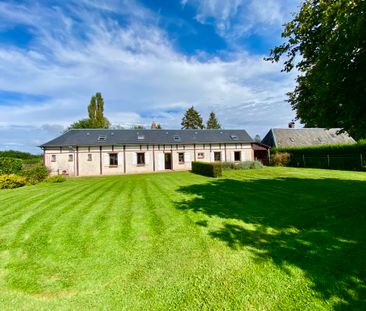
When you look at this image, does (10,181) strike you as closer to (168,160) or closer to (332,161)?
(168,160)

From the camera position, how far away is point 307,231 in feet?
17.3

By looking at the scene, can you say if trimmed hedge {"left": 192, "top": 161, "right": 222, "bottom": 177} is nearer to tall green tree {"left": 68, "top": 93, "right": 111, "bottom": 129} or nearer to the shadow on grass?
the shadow on grass

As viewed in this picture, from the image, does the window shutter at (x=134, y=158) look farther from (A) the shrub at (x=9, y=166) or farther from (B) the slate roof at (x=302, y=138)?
(B) the slate roof at (x=302, y=138)

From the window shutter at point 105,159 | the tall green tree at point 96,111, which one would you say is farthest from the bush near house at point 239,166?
the tall green tree at point 96,111

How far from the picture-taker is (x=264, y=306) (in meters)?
3.03

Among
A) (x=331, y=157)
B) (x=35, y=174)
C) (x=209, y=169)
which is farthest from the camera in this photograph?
(x=331, y=157)

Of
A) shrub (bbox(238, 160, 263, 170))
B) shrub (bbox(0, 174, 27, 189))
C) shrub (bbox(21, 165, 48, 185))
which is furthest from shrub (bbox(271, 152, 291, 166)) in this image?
Answer: shrub (bbox(0, 174, 27, 189))

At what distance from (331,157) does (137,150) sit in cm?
1951

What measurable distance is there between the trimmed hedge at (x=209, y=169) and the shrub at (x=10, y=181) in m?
13.0

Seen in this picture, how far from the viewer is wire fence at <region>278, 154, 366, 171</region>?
18909 mm

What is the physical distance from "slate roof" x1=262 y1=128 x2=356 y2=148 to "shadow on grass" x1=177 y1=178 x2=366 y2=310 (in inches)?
892

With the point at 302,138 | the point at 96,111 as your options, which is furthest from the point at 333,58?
the point at 96,111

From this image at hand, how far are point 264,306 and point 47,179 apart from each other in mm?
17281

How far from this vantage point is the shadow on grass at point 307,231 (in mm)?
3500
